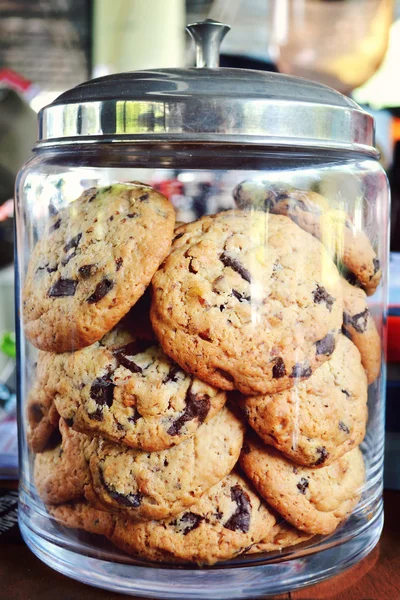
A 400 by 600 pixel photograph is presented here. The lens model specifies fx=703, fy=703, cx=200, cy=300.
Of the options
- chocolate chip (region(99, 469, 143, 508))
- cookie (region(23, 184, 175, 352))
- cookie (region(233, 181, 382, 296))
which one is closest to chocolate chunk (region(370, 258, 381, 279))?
cookie (region(233, 181, 382, 296))

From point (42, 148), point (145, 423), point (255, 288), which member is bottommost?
point (145, 423)

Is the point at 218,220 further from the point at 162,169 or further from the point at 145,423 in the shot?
the point at 145,423

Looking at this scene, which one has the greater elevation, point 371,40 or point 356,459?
point 371,40

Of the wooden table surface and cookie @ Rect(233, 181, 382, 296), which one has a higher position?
cookie @ Rect(233, 181, 382, 296)

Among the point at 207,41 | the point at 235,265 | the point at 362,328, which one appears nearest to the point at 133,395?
the point at 235,265

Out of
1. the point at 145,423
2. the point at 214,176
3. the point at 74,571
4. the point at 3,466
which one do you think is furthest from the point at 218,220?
the point at 3,466

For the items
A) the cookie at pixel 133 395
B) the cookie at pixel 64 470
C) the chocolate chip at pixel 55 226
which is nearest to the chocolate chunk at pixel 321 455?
the cookie at pixel 133 395

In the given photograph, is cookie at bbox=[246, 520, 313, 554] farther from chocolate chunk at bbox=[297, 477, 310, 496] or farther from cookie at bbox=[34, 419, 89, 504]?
cookie at bbox=[34, 419, 89, 504]

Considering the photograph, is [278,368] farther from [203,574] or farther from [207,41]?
[207,41]
